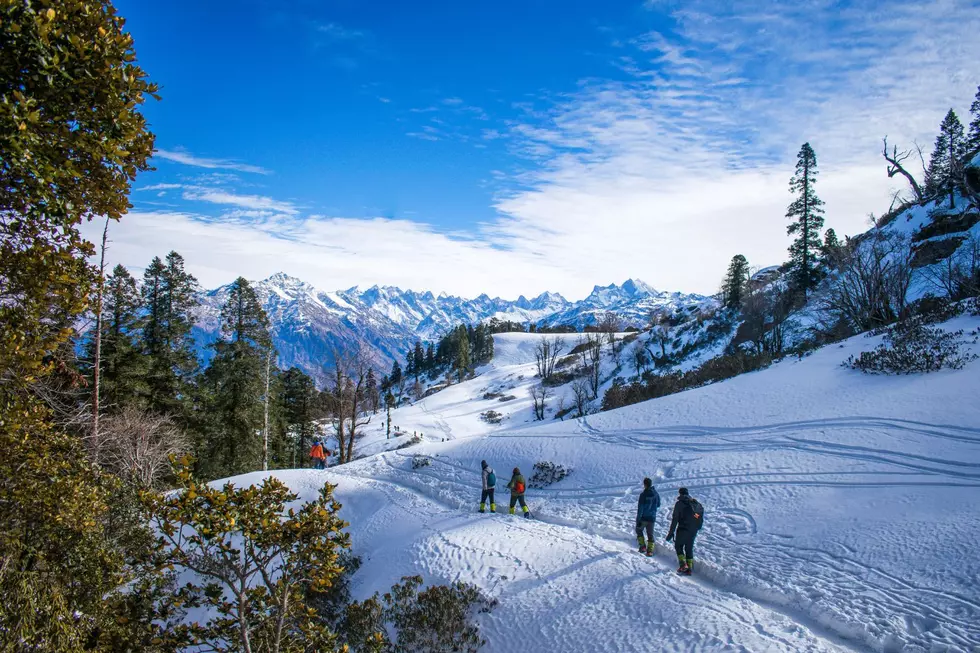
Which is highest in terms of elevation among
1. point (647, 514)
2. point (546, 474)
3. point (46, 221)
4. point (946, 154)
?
point (946, 154)

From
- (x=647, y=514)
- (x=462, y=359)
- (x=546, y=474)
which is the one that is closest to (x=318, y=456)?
(x=546, y=474)

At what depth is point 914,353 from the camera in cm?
1931

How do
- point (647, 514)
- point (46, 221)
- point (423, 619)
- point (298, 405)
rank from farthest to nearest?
point (298, 405) → point (647, 514) → point (423, 619) → point (46, 221)

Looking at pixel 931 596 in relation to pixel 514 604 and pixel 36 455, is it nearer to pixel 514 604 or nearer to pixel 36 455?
pixel 514 604

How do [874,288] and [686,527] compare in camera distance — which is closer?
[686,527]

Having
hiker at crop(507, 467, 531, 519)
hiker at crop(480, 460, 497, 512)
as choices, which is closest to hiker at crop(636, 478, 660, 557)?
hiker at crop(507, 467, 531, 519)

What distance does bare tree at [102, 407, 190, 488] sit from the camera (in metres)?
17.8

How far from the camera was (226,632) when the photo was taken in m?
4.64

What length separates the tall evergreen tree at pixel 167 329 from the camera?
2586 centimetres

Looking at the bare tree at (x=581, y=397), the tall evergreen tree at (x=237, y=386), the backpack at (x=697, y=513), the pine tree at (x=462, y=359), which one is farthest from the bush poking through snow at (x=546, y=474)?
the pine tree at (x=462, y=359)

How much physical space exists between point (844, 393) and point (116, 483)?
22.6m

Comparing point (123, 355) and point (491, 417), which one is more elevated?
point (123, 355)

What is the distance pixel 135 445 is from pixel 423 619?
16136mm

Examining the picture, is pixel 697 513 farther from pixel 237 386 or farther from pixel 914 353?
pixel 237 386
